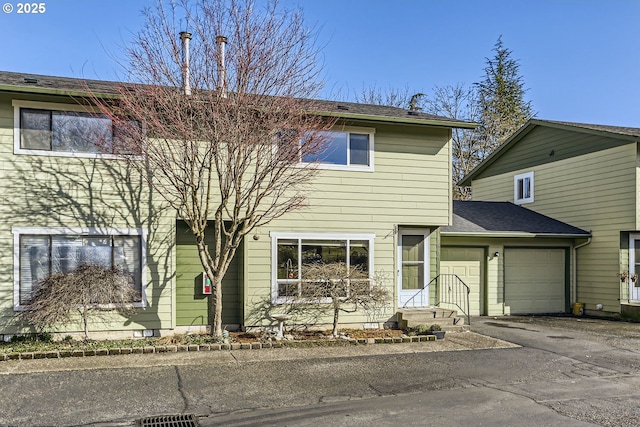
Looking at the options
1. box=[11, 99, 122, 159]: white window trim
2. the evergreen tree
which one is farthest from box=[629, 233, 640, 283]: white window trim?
the evergreen tree

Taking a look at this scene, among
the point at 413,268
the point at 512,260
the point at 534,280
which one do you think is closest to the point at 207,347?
the point at 413,268

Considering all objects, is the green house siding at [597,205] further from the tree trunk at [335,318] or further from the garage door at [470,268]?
the tree trunk at [335,318]

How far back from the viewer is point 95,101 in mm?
9445

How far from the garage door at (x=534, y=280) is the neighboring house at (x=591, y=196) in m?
0.08

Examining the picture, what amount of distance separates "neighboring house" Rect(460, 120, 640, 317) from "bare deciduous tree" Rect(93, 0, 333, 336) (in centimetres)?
660

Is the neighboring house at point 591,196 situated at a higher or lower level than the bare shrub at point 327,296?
higher

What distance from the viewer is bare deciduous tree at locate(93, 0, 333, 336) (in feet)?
31.6

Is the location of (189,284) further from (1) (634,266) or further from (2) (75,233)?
(1) (634,266)

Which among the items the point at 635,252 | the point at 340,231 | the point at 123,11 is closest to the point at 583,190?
the point at 635,252

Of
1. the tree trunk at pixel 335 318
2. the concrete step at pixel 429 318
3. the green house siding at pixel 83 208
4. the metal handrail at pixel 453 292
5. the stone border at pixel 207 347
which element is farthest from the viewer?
the metal handrail at pixel 453 292

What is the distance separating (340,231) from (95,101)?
18.4 ft

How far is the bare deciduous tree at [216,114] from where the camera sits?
964 centimetres

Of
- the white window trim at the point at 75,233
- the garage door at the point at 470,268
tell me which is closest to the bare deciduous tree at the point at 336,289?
the white window trim at the point at 75,233

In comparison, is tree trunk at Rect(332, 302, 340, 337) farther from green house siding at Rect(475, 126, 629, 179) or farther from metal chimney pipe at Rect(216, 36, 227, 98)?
green house siding at Rect(475, 126, 629, 179)
